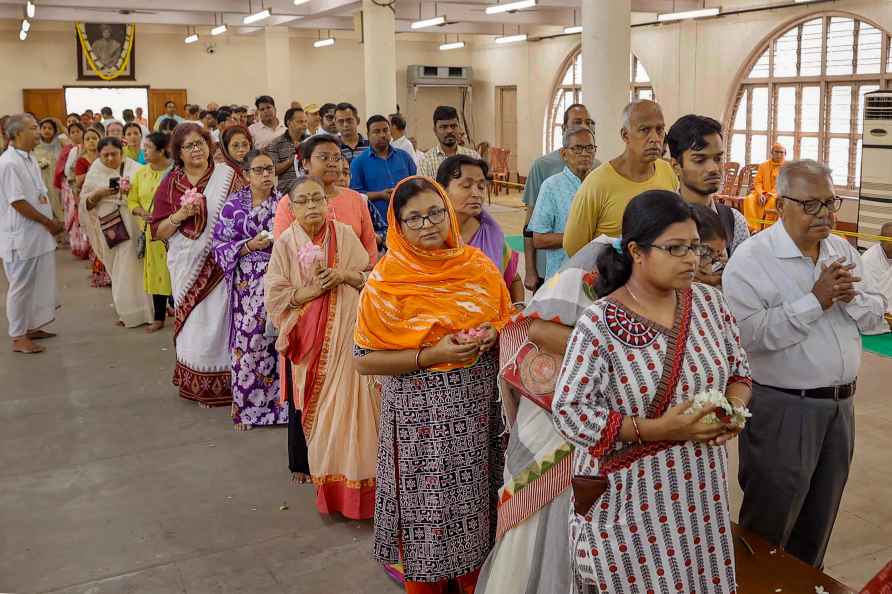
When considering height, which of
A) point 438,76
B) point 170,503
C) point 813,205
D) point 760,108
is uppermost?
point 438,76

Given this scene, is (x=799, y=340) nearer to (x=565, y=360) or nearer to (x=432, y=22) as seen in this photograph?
(x=565, y=360)

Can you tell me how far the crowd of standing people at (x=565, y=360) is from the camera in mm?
2062

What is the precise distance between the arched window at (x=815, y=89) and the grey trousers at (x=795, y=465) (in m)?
10.2

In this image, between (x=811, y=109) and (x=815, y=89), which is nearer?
(x=815, y=89)

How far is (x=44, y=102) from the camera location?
2019 cm

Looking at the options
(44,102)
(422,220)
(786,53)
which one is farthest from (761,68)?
(44,102)

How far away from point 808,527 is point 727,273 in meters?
0.88

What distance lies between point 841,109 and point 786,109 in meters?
1.11

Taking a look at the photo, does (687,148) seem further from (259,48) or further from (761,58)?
(259,48)

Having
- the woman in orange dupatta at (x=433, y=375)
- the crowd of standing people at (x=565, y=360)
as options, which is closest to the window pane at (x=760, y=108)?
the crowd of standing people at (x=565, y=360)

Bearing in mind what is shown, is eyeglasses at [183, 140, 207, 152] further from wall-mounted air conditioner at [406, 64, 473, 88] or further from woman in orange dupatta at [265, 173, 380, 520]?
wall-mounted air conditioner at [406, 64, 473, 88]

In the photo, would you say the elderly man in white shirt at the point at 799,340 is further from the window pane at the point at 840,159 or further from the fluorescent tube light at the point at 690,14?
the fluorescent tube light at the point at 690,14

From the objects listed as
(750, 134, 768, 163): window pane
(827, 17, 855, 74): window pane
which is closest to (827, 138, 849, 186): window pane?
(827, 17, 855, 74): window pane

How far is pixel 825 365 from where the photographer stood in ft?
8.96
